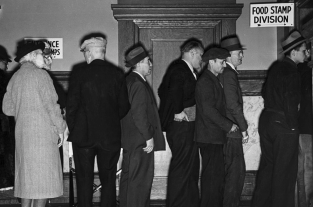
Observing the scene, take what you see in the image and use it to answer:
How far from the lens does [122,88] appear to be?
171 inches

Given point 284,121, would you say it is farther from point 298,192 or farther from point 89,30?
point 89,30

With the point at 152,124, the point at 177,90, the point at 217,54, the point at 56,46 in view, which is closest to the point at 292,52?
the point at 217,54

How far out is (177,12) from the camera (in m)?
6.04

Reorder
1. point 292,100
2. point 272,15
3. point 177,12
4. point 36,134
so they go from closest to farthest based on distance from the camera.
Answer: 1. point 36,134
2. point 292,100
3. point 272,15
4. point 177,12

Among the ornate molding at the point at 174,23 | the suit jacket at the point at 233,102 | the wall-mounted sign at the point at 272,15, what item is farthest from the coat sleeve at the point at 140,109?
the wall-mounted sign at the point at 272,15

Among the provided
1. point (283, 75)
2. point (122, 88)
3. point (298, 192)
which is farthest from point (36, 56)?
point (298, 192)

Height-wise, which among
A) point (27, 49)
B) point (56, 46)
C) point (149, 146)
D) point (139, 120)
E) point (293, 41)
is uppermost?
point (56, 46)

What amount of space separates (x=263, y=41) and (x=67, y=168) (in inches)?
117

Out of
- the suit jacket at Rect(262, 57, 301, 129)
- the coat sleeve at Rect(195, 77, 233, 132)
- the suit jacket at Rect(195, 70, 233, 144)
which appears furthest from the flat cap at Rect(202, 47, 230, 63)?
the suit jacket at Rect(262, 57, 301, 129)

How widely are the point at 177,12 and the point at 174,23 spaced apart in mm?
142

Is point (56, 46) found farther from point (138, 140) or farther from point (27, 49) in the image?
point (138, 140)

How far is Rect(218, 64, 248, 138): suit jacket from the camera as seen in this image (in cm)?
474

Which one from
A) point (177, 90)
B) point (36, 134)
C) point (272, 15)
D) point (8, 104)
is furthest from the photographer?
point (272, 15)

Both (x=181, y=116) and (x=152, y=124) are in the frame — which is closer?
(x=152, y=124)
